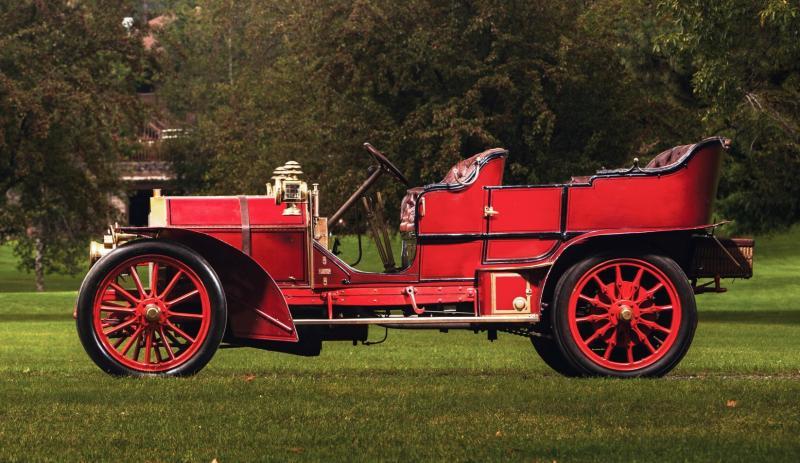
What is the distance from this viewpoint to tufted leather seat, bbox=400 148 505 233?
10633 millimetres

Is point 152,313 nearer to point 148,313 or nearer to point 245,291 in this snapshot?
point 148,313

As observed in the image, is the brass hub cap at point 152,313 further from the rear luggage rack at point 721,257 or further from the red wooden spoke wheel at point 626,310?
the rear luggage rack at point 721,257

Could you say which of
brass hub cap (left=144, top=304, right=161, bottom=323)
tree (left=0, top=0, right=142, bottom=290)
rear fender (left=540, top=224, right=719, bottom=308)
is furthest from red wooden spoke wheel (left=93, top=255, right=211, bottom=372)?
tree (left=0, top=0, right=142, bottom=290)

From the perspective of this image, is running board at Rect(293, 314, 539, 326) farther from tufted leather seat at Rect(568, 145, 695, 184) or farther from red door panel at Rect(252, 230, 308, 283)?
tufted leather seat at Rect(568, 145, 695, 184)

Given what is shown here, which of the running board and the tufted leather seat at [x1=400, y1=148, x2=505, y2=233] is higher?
the tufted leather seat at [x1=400, y1=148, x2=505, y2=233]

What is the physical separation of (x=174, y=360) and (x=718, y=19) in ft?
45.6

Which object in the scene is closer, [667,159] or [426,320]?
[426,320]

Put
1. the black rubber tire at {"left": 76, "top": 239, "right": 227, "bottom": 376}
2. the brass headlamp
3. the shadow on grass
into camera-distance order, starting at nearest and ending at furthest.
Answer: the black rubber tire at {"left": 76, "top": 239, "right": 227, "bottom": 376} → the brass headlamp → the shadow on grass

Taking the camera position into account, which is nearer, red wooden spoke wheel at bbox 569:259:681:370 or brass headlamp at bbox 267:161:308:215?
brass headlamp at bbox 267:161:308:215

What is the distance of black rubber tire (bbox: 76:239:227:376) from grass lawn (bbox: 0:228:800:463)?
190 mm

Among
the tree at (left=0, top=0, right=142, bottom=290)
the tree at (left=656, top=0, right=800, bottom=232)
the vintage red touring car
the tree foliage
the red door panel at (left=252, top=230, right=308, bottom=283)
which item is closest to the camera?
the vintage red touring car

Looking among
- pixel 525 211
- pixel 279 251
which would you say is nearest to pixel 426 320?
A: pixel 525 211

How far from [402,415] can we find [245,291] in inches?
97.5

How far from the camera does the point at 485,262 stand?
35.0ft
